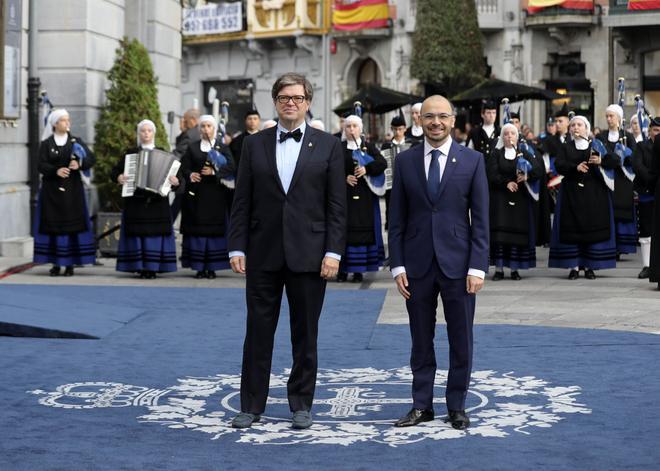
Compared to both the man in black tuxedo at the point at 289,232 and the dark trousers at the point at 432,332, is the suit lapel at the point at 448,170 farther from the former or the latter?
the man in black tuxedo at the point at 289,232

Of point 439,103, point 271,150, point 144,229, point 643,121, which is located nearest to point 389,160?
point 144,229

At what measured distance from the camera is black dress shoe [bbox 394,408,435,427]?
26.3 ft

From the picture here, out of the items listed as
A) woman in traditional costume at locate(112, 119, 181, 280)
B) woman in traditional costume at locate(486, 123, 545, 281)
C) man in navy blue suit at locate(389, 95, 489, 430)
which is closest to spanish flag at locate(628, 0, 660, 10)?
woman in traditional costume at locate(486, 123, 545, 281)

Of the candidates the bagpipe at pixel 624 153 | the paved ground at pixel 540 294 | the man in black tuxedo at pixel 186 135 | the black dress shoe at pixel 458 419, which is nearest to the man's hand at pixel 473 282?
the black dress shoe at pixel 458 419

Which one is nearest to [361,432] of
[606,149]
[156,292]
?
→ [156,292]

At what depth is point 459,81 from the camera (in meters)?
42.4

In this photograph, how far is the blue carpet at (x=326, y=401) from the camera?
23.9ft

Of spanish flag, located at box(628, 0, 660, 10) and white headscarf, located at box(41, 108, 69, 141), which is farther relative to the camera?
spanish flag, located at box(628, 0, 660, 10)

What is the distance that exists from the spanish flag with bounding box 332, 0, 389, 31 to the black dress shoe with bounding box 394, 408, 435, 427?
3842cm

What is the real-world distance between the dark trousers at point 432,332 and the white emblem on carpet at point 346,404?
0.61 feet

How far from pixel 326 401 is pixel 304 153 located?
159 cm

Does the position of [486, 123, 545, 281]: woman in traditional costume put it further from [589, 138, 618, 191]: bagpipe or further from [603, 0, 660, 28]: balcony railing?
[603, 0, 660, 28]: balcony railing

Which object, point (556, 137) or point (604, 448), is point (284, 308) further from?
point (556, 137)

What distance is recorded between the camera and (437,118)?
26.1ft
